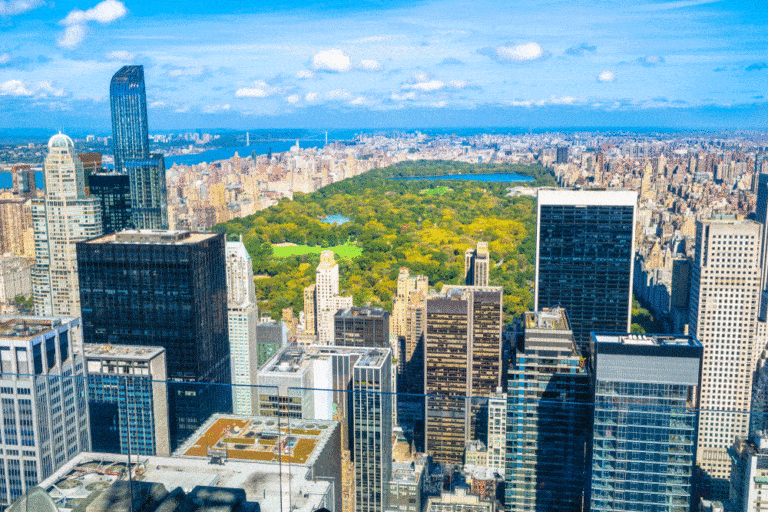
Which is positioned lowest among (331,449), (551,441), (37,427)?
(551,441)

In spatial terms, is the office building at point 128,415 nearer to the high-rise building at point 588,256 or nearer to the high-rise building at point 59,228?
the high-rise building at point 59,228

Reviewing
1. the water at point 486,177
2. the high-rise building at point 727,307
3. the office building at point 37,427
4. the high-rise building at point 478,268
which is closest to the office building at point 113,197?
the high-rise building at point 478,268

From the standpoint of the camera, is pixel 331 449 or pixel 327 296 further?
pixel 327 296

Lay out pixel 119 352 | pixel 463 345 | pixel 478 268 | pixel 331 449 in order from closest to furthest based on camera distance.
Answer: pixel 331 449 → pixel 119 352 → pixel 463 345 → pixel 478 268

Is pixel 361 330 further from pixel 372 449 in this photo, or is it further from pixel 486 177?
pixel 486 177

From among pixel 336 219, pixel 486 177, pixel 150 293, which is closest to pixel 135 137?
pixel 336 219

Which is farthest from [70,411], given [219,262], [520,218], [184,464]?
[520,218]

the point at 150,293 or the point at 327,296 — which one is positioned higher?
the point at 150,293
